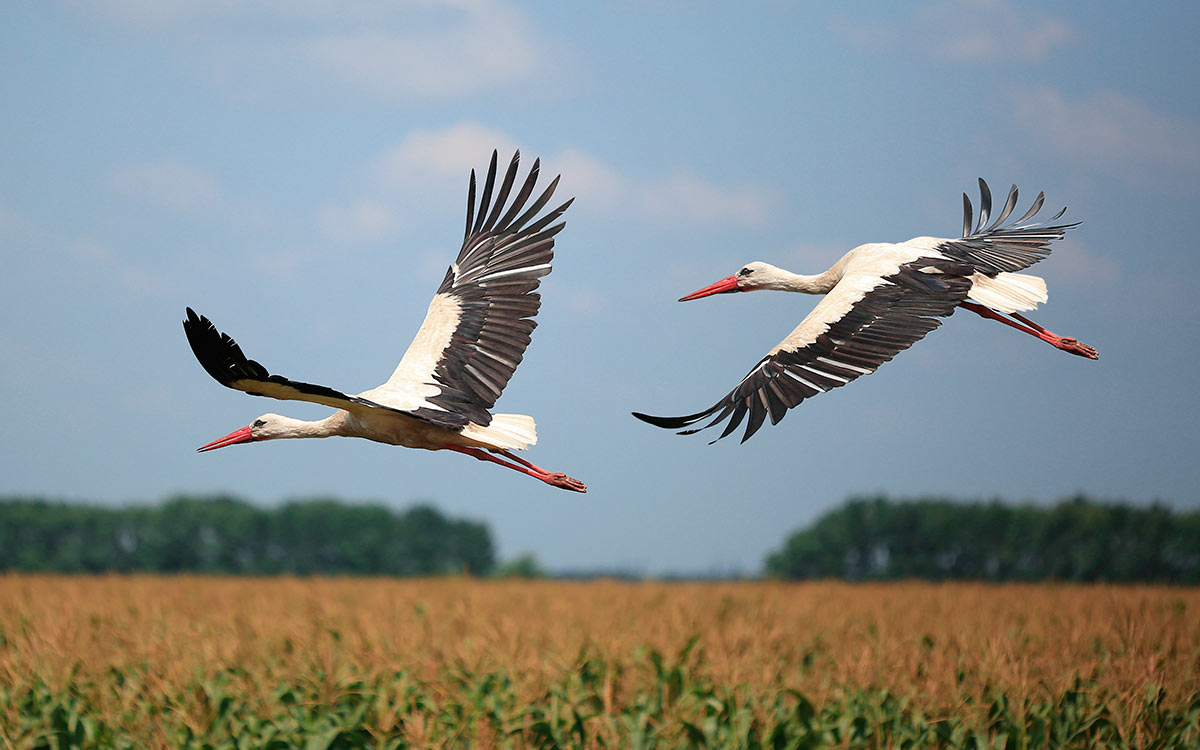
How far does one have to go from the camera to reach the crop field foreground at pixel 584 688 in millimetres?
6297

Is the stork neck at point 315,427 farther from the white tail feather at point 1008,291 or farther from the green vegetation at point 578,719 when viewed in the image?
the white tail feather at point 1008,291

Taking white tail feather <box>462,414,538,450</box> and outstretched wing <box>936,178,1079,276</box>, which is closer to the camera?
white tail feather <box>462,414,538,450</box>

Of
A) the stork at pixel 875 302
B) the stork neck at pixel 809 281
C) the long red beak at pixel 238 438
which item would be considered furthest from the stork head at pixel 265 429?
the stork neck at pixel 809 281

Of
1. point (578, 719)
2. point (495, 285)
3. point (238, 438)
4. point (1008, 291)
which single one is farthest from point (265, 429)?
point (1008, 291)

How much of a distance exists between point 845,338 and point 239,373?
99.4 inches

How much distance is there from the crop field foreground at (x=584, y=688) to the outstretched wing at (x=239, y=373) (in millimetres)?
1610

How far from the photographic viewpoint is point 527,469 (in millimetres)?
4133

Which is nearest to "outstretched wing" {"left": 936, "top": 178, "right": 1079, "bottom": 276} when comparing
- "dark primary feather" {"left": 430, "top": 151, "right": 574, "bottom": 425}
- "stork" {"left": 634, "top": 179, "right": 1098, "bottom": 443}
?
"stork" {"left": 634, "top": 179, "right": 1098, "bottom": 443}

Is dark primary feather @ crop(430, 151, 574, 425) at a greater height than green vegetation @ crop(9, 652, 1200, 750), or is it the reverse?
dark primary feather @ crop(430, 151, 574, 425)

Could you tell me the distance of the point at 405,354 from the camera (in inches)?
220

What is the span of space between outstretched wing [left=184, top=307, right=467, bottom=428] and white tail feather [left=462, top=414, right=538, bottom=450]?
Answer: 404mm

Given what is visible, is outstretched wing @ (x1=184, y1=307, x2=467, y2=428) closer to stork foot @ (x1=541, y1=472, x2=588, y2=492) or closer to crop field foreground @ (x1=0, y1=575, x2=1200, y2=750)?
stork foot @ (x1=541, y1=472, x2=588, y2=492)

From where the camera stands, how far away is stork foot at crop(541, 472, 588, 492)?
3.95 meters

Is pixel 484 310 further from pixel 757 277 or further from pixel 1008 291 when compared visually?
pixel 1008 291
